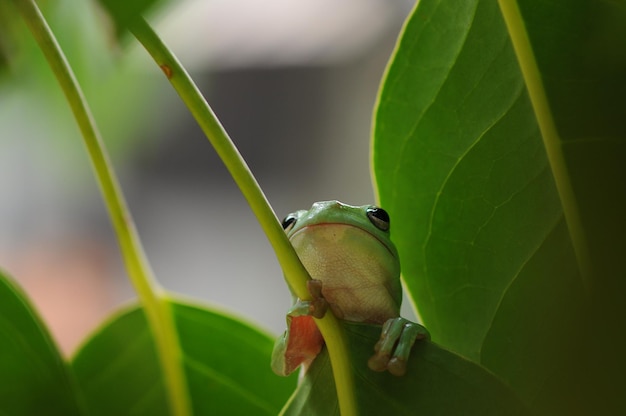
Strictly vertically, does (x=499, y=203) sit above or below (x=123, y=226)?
below

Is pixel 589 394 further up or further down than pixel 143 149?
further down

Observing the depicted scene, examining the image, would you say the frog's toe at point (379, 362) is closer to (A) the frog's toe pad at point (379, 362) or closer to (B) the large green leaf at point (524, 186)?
(A) the frog's toe pad at point (379, 362)

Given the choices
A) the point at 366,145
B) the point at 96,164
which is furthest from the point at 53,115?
the point at 96,164

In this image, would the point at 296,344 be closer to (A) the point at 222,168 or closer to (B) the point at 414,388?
Answer: (B) the point at 414,388

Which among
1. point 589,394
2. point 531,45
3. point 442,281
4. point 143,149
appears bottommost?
point 589,394

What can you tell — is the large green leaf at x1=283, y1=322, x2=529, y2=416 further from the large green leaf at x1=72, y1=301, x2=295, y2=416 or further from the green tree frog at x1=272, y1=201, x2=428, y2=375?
the large green leaf at x1=72, y1=301, x2=295, y2=416

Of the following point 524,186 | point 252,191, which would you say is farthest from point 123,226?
point 524,186

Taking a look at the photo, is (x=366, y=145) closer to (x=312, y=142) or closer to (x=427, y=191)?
(x=312, y=142)

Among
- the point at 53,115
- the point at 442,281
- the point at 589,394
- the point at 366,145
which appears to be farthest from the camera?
the point at 366,145
